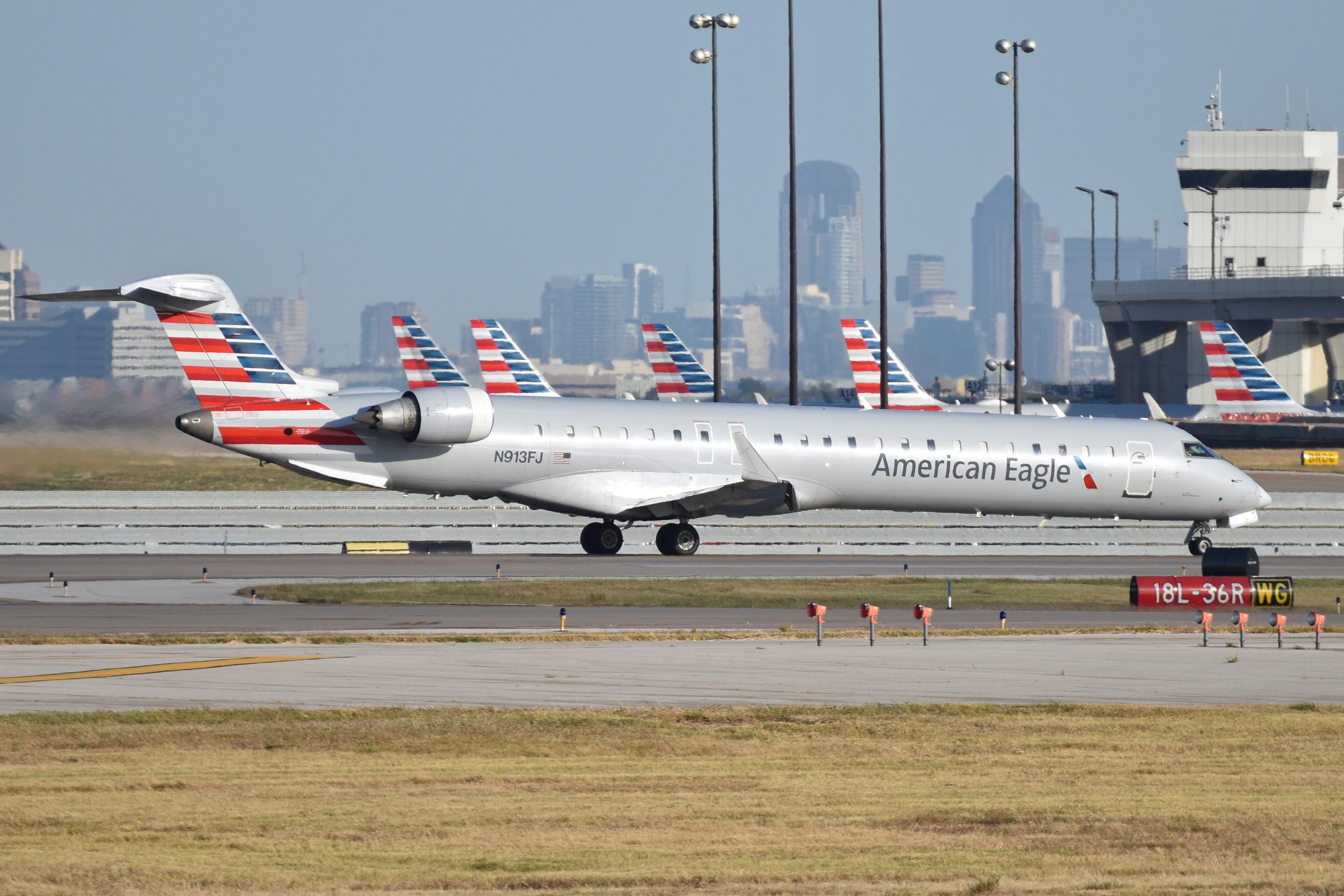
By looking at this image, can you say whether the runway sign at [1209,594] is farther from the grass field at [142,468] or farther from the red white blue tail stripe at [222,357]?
the grass field at [142,468]

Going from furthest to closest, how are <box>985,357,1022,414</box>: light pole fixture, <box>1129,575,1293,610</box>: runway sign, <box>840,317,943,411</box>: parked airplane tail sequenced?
<box>985,357,1022,414</box>: light pole fixture < <box>840,317,943,411</box>: parked airplane tail < <box>1129,575,1293,610</box>: runway sign

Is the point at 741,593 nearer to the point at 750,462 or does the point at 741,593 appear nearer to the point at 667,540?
the point at 750,462

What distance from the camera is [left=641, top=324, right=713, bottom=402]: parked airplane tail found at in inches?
2694

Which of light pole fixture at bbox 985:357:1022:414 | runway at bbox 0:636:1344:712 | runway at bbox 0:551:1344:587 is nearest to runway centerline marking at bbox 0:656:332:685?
runway at bbox 0:636:1344:712

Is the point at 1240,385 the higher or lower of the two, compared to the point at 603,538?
higher

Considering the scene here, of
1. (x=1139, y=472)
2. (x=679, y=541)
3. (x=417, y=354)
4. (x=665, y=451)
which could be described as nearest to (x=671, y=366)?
(x=417, y=354)

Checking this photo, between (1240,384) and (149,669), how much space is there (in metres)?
68.2

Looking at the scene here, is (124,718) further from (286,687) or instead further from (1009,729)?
(1009,729)

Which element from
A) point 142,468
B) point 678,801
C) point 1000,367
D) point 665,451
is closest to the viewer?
point 678,801

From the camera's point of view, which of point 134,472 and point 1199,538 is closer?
point 1199,538

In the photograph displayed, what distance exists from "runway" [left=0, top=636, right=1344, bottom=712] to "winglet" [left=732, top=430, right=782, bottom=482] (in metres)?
12.6

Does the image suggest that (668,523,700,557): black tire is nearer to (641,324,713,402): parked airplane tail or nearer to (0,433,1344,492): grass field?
(0,433,1344,492): grass field

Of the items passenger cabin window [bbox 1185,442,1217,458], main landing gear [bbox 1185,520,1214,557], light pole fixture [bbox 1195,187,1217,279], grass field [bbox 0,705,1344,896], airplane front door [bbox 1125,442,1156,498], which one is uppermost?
light pole fixture [bbox 1195,187,1217,279]

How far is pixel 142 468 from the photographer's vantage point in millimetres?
39750
